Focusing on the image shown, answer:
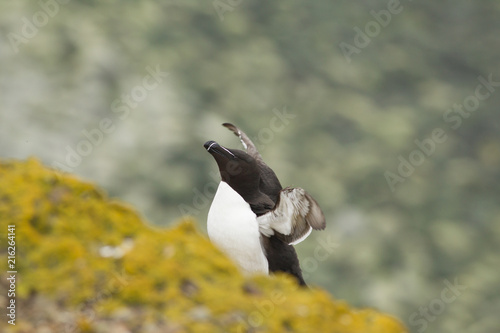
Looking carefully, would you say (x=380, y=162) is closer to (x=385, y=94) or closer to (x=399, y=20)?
(x=385, y=94)

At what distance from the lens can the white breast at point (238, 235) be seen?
589cm

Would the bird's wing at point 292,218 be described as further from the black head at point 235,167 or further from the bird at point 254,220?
the black head at point 235,167

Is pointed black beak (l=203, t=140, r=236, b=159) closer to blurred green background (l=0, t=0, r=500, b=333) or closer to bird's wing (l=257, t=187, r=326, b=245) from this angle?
bird's wing (l=257, t=187, r=326, b=245)

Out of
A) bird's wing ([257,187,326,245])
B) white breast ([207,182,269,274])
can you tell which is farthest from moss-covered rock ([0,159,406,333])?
white breast ([207,182,269,274])

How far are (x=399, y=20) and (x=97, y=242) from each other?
76.0ft

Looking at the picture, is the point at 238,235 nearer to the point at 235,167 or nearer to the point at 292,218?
the point at 292,218

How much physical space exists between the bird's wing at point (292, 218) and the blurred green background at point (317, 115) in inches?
394

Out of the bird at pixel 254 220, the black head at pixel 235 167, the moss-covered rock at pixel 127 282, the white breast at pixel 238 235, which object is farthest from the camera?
the black head at pixel 235 167

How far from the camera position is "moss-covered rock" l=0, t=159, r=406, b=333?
13.4ft

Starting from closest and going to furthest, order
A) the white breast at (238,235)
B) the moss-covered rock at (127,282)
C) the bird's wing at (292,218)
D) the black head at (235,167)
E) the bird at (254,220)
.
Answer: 1. the moss-covered rock at (127,282)
2. the bird's wing at (292,218)
3. the bird at (254,220)
4. the white breast at (238,235)
5. the black head at (235,167)

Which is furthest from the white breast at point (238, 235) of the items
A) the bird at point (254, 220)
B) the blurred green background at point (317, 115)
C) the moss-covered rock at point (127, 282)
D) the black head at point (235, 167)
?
the blurred green background at point (317, 115)

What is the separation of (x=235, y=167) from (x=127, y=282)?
2127mm

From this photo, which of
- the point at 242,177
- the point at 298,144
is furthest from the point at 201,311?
the point at 298,144

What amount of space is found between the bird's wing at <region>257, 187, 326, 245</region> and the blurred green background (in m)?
10.0
